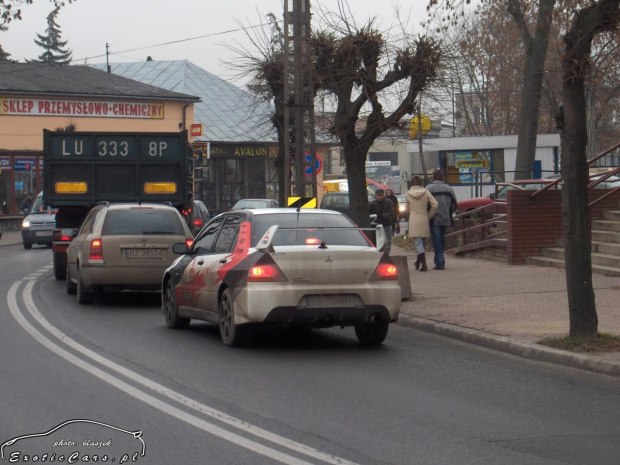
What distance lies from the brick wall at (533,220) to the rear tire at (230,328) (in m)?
9.42

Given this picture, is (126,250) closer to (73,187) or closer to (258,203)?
(73,187)

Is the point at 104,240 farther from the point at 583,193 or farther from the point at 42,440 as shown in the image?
the point at 42,440

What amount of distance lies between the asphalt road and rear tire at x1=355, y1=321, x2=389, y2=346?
0.22 m

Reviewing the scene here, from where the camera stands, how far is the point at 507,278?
16.7 m

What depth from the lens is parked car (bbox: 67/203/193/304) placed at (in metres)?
14.9

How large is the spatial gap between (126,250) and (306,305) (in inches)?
227

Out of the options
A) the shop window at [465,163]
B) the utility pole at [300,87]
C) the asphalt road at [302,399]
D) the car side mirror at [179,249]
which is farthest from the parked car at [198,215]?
the shop window at [465,163]

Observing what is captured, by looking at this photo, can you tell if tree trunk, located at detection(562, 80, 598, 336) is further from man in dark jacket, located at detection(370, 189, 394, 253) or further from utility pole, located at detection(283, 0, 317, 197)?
man in dark jacket, located at detection(370, 189, 394, 253)

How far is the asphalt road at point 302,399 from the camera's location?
6242 mm

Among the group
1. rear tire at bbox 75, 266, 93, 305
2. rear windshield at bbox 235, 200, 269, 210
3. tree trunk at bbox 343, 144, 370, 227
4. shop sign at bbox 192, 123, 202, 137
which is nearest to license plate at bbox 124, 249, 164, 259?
rear tire at bbox 75, 266, 93, 305

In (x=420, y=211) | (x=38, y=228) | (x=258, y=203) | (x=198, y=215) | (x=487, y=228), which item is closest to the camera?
(x=420, y=211)

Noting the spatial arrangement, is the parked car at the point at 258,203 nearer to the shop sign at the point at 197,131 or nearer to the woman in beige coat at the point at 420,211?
the shop sign at the point at 197,131

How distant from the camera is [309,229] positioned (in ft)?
34.3

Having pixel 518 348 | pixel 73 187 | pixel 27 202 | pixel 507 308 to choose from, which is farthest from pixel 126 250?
pixel 27 202
